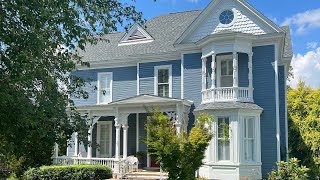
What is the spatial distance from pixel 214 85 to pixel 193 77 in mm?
1642

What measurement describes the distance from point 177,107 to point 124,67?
545 cm

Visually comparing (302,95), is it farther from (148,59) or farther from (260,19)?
(148,59)

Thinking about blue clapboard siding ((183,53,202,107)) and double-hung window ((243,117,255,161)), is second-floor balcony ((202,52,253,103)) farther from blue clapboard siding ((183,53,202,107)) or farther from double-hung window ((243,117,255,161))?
double-hung window ((243,117,255,161))

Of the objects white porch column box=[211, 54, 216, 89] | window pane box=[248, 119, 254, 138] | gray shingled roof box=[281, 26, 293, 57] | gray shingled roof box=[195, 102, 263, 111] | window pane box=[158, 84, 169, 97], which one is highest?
gray shingled roof box=[281, 26, 293, 57]

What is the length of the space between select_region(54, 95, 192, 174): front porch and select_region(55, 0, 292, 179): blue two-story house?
53 millimetres

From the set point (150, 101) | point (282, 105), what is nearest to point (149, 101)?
point (150, 101)

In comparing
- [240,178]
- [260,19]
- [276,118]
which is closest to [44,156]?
[240,178]

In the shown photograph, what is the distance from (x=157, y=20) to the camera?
25.0 metres

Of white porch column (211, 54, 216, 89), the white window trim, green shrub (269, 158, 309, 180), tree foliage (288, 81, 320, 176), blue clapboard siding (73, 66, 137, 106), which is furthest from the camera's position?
blue clapboard siding (73, 66, 137, 106)

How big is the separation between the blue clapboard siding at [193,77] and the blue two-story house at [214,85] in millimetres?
51

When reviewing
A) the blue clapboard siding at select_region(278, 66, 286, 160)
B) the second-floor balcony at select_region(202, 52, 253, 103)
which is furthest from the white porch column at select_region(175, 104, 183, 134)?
the blue clapboard siding at select_region(278, 66, 286, 160)

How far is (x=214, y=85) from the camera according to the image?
1844 centimetres

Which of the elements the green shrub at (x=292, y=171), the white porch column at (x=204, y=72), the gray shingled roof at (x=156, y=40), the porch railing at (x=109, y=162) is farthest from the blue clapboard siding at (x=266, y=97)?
the porch railing at (x=109, y=162)

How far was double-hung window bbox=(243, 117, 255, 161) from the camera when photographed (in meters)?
17.5
